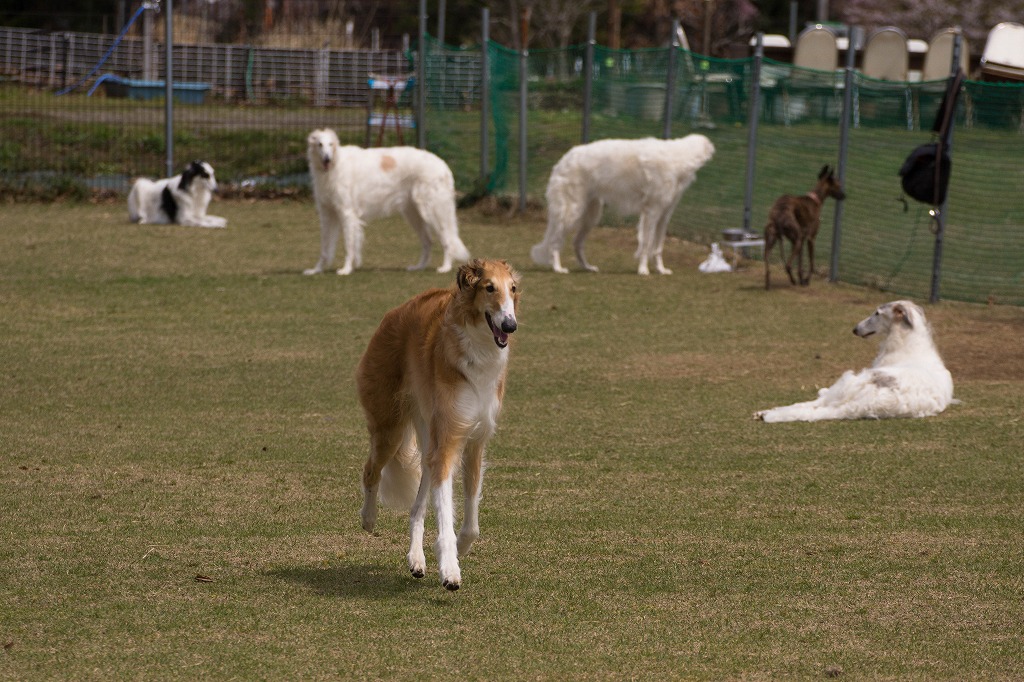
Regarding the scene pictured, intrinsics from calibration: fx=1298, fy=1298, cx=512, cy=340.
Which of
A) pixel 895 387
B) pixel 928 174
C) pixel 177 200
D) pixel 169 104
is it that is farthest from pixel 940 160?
pixel 169 104

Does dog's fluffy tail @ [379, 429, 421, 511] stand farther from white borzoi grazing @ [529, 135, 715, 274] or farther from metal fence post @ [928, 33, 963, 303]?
white borzoi grazing @ [529, 135, 715, 274]

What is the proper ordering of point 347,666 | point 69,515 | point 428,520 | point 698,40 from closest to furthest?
1. point 347,666
2. point 69,515
3. point 428,520
4. point 698,40

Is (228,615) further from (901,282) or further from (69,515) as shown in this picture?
(901,282)

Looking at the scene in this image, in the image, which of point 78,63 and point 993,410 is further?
point 78,63

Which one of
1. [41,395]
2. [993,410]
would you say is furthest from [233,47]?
[993,410]

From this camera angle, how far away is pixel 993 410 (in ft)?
28.5

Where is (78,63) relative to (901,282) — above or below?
above

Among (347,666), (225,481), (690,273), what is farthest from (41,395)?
(690,273)

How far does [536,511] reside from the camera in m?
6.32

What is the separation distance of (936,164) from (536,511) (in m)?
7.78

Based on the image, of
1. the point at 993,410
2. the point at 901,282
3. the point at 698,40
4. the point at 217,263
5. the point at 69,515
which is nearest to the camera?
the point at 69,515

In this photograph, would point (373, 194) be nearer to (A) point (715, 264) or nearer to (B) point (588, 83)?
(A) point (715, 264)

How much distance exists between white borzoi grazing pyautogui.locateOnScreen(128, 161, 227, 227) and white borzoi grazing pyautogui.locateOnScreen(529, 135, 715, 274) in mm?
5899

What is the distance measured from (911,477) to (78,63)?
23.0 metres
